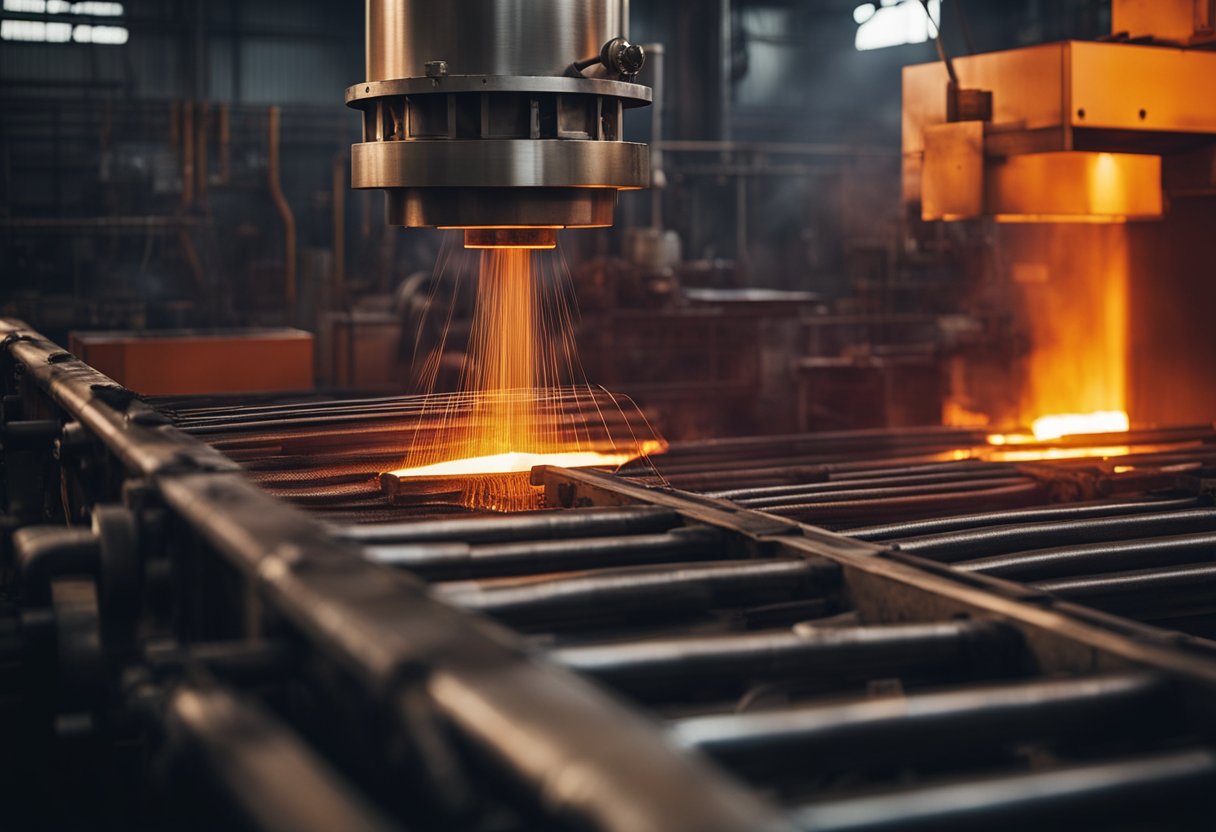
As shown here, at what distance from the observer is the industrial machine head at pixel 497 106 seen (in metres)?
1.70

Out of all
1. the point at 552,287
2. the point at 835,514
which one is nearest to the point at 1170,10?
the point at 835,514

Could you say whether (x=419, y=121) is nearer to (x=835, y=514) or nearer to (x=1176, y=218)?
(x=835, y=514)

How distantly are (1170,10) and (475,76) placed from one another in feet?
5.66

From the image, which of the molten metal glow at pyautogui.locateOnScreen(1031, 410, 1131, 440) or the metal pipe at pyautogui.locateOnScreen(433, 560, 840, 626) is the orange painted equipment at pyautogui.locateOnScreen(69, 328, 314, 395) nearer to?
the molten metal glow at pyautogui.locateOnScreen(1031, 410, 1131, 440)

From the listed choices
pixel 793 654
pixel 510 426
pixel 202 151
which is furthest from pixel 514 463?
pixel 202 151

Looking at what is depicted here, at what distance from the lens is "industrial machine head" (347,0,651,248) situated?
1700mm

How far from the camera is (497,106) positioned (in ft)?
5.67

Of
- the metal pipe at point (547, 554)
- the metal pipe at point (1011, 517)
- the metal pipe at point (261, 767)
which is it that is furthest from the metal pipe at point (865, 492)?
the metal pipe at point (261, 767)

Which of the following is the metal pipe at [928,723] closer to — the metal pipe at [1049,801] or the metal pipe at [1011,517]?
the metal pipe at [1049,801]

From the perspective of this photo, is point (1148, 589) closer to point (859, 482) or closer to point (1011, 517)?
point (1011, 517)

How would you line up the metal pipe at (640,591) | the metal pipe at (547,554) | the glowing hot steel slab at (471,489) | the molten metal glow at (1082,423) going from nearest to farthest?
1. the metal pipe at (640,591)
2. the metal pipe at (547,554)
3. the glowing hot steel slab at (471,489)
4. the molten metal glow at (1082,423)

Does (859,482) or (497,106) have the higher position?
(497,106)

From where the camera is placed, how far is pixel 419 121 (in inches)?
69.3

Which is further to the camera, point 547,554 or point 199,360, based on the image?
point 199,360
